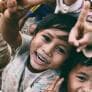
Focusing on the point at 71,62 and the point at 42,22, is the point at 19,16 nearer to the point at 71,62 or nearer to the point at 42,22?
the point at 42,22

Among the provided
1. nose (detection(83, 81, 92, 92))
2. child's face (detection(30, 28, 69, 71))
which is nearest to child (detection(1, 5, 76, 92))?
child's face (detection(30, 28, 69, 71))

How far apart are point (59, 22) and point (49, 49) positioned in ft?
0.36

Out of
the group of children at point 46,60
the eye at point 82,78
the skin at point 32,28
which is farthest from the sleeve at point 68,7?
the eye at point 82,78

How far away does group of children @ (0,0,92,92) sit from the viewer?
141cm

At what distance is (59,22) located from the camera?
1.47 m

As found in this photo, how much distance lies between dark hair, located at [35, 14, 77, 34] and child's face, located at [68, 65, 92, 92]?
0.16 meters

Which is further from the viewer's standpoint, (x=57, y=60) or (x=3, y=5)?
(x=3, y=5)

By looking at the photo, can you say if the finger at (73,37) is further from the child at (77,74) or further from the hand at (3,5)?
the hand at (3,5)

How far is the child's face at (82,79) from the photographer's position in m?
1.39

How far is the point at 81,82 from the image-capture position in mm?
1392

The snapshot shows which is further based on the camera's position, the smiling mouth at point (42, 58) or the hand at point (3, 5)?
the hand at point (3, 5)

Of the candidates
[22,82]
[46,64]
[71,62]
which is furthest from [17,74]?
[71,62]

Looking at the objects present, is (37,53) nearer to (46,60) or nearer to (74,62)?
(46,60)

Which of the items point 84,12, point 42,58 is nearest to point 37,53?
point 42,58
